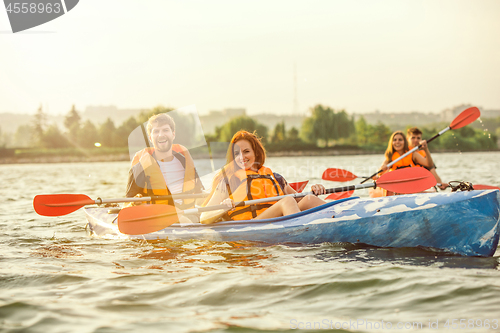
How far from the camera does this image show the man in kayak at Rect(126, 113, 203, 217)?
531 cm

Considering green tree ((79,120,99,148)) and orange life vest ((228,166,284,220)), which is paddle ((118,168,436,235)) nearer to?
orange life vest ((228,166,284,220))

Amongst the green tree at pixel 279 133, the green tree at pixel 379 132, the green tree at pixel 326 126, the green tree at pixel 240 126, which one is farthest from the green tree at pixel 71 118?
the green tree at pixel 379 132

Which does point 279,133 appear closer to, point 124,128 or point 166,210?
point 124,128

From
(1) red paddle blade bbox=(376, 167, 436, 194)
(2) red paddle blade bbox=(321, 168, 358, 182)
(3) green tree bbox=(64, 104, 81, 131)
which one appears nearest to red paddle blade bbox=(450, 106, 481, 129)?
(2) red paddle blade bbox=(321, 168, 358, 182)

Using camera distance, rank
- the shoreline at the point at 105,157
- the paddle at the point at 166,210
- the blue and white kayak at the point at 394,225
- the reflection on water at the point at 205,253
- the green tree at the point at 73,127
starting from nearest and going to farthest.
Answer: the blue and white kayak at the point at 394,225 < the reflection on water at the point at 205,253 < the paddle at the point at 166,210 < the shoreline at the point at 105,157 < the green tree at the point at 73,127

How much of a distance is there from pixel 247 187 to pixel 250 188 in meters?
0.04

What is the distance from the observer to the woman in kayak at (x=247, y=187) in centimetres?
465

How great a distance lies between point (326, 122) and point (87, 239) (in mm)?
78288

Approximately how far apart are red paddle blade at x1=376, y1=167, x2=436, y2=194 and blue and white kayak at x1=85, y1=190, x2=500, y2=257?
0.73 metres

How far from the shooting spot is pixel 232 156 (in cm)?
473

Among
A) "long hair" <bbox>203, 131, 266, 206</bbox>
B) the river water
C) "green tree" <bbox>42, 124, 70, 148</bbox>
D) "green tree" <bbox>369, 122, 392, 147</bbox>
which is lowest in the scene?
the river water

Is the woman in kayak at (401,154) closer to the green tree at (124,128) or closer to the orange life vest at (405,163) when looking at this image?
the orange life vest at (405,163)

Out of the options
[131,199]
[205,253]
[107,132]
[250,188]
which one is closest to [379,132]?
[107,132]

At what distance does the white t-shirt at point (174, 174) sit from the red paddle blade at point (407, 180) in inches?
95.5
